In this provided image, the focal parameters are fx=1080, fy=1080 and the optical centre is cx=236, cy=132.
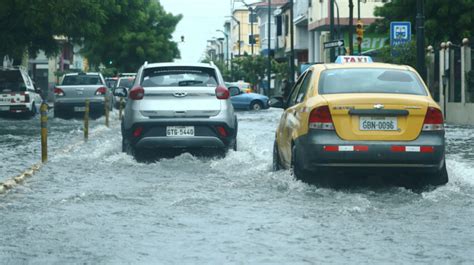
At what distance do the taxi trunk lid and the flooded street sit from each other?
0.66m

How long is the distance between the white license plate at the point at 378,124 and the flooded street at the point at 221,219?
0.73 meters

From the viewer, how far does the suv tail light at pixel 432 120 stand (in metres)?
11.7

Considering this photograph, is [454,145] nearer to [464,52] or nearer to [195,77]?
[195,77]

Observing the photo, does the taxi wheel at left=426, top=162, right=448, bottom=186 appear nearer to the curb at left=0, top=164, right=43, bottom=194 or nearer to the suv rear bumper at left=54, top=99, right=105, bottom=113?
the curb at left=0, top=164, right=43, bottom=194

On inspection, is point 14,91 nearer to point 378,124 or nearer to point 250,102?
point 250,102

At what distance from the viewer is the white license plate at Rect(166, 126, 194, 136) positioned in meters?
16.1

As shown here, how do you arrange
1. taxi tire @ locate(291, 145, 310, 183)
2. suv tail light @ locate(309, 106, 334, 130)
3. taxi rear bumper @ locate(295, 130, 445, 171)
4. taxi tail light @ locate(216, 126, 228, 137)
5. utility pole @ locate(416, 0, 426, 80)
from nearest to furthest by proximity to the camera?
taxi rear bumper @ locate(295, 130, 445, 171), suv tail light @ locate(309, 106, 334, 130), taxi tire @ locate(291, 145, 310, 183), taxi tail light @ locate(216, 126, 228, 137), utility pole @ locate(416, 0, 426, 80)

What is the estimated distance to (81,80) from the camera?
1524 inches

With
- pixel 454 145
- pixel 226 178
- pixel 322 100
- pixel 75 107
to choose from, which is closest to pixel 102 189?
pixel 226 178

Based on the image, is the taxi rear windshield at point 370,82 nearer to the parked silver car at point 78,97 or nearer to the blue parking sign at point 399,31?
the blue parking sign at point 399,31

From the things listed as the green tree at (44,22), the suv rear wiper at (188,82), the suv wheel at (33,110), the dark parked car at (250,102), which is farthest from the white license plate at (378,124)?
the dark parked car at (250,102)

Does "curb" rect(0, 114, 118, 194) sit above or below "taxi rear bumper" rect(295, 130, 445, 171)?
below

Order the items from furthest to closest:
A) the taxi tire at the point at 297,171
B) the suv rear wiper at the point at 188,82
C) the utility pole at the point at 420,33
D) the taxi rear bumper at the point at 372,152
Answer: the utility pole at the point at 420,33 → the suv rear wiper at the point at 188,82 → the taxi tire at the point at 297,171 → the taxi rear bumper at the point at 372,152

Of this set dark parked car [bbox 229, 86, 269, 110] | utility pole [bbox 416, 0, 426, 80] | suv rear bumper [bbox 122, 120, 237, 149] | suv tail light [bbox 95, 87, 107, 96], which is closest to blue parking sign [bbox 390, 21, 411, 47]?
utility pole [bbox 416, 0, 426, 80]
